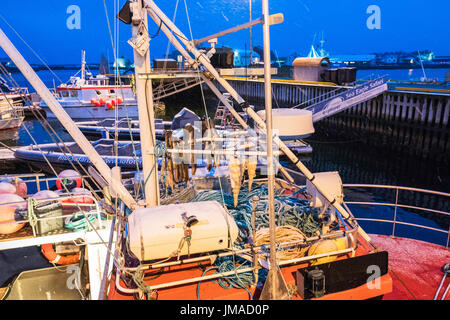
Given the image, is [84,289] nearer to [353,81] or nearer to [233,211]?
[233,211]

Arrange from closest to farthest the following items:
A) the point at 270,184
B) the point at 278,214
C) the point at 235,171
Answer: the point at 270,184 < the point at 235,171 < the point at 278,214

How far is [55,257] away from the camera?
30.3ft

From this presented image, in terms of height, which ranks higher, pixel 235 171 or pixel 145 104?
pixel 145 104

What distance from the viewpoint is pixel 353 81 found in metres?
35.3

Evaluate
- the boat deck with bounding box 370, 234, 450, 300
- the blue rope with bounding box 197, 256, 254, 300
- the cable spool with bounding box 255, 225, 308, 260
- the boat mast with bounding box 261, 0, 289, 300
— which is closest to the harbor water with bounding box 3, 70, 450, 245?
the boat deck with bounding box 370, 234, 450, 300

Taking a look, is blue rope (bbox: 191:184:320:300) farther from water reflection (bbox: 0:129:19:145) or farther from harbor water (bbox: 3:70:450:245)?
water reflection (bbox: 0:129:19:145)

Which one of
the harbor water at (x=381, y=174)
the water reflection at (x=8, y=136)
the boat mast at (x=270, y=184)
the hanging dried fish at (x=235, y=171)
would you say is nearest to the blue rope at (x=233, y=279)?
the boat mast at (x=270, y=184)

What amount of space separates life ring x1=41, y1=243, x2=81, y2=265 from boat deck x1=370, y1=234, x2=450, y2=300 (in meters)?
8.05

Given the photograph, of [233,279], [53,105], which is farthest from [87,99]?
[233,279]

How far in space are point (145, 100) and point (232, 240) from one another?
308 centimetres

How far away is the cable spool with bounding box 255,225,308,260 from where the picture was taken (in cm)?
564

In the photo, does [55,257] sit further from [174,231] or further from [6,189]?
[174,231]
